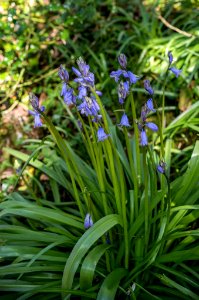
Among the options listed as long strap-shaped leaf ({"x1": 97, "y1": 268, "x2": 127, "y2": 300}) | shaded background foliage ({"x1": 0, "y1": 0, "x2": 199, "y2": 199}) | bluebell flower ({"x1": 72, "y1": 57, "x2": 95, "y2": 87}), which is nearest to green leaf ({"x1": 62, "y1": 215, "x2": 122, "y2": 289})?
long strap-shaped leaf ({"x1": 97, "y1": 268, "x2": 127, "y2": 300})

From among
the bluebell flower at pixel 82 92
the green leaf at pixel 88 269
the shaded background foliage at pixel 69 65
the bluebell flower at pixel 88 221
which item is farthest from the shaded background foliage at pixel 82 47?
the bluebell flower at pixel 82 92

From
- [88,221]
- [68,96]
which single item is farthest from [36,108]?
[88,221]

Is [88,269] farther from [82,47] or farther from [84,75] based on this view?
[82,47]

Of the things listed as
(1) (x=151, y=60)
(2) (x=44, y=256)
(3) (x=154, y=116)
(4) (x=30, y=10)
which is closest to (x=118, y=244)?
(2) (x=44, y=256)

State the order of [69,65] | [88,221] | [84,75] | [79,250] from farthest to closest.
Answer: [69,65]
[88,221]
[79,250]
[84,75]

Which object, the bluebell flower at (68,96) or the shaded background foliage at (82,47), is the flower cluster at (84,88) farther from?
the shaded background foliage at (82,47)

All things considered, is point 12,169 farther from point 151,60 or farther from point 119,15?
point 119,15

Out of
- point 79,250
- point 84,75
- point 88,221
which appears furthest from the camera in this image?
point 88,221

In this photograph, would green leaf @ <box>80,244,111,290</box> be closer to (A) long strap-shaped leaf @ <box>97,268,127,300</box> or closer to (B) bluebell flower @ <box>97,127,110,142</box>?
(A) long strap-shaped leaf @ <box>97,268,127,300</box>

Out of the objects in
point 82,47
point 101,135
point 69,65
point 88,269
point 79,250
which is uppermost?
point 82,47
